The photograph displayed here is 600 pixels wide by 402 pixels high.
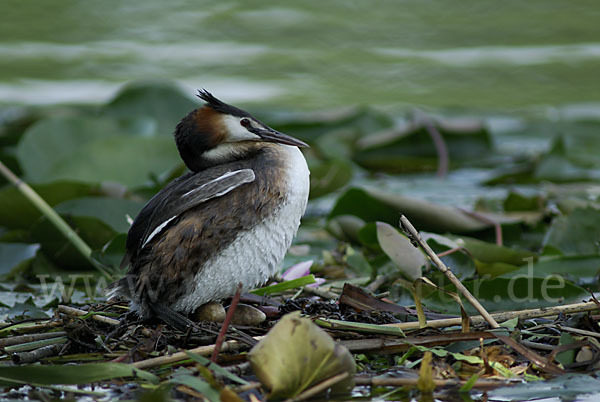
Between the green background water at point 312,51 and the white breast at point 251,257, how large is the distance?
21.5ft

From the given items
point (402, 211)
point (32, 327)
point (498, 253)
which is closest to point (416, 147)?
point (402, 211)

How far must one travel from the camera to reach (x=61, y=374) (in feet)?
9.09

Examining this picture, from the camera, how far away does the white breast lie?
3307 millimetres

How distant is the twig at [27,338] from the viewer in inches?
128

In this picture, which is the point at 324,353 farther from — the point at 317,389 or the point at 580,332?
the point at 580,332

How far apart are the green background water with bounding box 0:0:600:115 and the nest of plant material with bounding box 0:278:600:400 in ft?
21.8

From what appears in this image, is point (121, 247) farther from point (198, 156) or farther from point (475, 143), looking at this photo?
point (475, 143)

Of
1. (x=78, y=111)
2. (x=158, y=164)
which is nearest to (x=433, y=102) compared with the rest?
(x=78, y=111)

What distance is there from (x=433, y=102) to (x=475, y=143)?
90.1 inches

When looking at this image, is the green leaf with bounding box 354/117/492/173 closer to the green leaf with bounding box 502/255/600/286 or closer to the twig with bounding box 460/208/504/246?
the twig with bounding box 460/208/504/246

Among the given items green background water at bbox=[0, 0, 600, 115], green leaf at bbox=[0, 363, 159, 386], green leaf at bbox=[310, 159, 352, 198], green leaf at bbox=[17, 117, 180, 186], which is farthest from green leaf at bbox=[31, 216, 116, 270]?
green background water at bbox=[0, 0, 600, 115]

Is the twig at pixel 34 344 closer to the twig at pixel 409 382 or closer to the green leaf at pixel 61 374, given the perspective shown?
the green leaf at pixel 61 374

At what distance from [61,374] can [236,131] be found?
1.31 meters

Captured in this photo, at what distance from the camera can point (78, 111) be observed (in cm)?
975
